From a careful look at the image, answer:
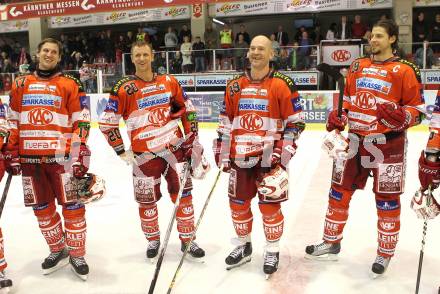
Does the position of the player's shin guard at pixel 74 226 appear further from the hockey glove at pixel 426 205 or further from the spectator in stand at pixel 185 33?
the spectator in stand at pixel 185 33

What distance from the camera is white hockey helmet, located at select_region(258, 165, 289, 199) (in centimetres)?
276

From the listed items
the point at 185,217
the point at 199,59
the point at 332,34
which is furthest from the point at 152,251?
the point at 332,34

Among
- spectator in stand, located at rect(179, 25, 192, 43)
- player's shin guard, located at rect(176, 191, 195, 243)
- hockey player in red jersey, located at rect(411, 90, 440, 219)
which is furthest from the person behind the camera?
spectator in stand, located at rect(179, 25, 192, 43)

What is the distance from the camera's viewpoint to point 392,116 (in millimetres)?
2609

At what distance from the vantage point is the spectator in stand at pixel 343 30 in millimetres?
11969

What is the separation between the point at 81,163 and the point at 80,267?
0.66 metres

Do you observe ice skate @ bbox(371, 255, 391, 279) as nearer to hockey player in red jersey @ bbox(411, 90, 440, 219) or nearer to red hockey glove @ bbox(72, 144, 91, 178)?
hockey player in red jersey @ bbox(411, 90, 440, 219)

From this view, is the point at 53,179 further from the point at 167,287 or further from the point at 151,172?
the point at 167,287

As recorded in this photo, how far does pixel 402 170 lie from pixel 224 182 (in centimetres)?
281

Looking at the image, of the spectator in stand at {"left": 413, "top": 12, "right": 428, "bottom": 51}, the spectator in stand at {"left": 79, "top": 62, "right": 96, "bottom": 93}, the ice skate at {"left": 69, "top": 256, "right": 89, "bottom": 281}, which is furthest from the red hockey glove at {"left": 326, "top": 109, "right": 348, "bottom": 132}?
the spectator in stand at {"left": 413, "top": 12, "right": 428, "bottom": 51}

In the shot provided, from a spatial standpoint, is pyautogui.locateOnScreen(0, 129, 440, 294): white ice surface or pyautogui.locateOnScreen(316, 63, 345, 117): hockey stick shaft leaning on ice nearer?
pyautogui.locateOnScreen(316, 63, 345, 117): hockey stick shaft leaning on ice

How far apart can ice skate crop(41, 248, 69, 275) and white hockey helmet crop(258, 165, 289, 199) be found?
1389mm

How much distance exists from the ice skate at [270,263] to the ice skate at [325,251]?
1.04 feet

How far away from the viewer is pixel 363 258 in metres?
3.26
